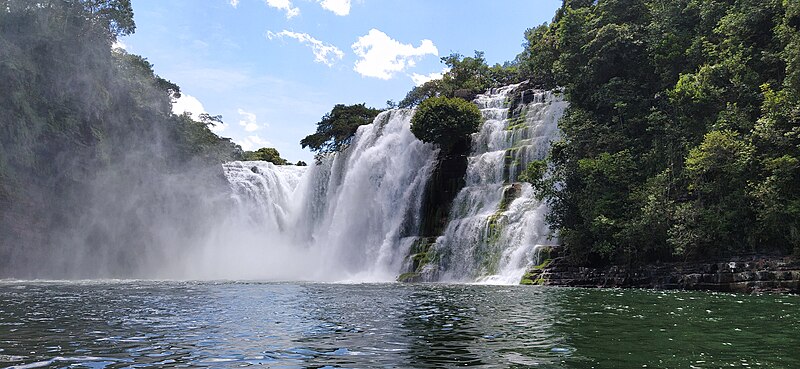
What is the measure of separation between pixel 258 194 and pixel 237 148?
16.6 meters

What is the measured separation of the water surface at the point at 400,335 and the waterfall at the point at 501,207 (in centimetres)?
1700

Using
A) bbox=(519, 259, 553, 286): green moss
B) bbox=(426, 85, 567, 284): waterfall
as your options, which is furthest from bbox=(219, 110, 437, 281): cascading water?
bbox=(519, 259, 553, 286): green moss

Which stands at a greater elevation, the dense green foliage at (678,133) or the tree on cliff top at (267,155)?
the tree on cliff top at (267,155)

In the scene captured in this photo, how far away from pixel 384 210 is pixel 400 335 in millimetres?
37162

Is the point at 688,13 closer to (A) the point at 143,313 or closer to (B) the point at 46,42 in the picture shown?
(A) the point at 143,313

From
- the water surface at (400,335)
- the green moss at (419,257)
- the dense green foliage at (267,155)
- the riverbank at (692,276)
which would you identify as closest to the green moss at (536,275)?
the riverbank at (692,276)

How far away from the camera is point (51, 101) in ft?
151

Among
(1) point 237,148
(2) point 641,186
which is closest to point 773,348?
(2) point 641,186

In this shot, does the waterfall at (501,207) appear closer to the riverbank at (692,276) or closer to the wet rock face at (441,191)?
the wet rock face at (441,191)

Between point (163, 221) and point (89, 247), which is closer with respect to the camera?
point (89, 247)

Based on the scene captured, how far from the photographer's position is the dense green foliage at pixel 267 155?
95750 mm

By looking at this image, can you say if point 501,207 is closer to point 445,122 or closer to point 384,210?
point 445,122

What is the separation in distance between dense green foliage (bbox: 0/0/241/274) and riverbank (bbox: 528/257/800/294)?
1467 inches

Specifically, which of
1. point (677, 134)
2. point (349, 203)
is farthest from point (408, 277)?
point (677, 134)
